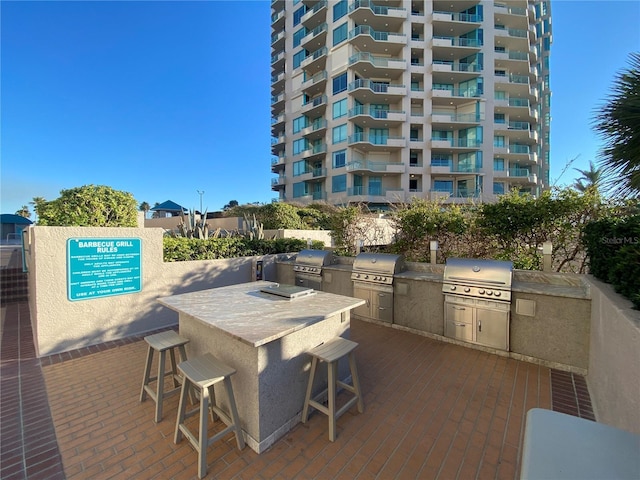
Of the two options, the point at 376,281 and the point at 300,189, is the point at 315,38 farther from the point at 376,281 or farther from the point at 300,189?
the point at 376,281

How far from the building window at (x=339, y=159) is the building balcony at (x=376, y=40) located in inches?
431

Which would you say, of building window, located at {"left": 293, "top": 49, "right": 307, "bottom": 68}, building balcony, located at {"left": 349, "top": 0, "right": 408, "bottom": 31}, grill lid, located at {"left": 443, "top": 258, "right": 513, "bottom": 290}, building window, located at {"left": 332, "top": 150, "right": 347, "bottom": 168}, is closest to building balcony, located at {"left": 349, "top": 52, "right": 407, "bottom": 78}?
building balcony, located at {"left": 349, "top": 0, "right": 408, "bottom": 31}

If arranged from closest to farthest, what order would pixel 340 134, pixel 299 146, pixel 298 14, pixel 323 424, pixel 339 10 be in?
pixel 323 424 < pixel 339 10 < pixel 340 134 < pixel 298 14 < pixel 299 146

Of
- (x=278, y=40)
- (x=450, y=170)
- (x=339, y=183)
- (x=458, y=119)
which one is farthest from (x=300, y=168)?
(x=458, y=119)

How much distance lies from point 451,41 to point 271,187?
26.7 m

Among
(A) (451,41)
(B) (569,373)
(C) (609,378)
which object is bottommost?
(B) (569,373)

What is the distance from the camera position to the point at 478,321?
443 cm

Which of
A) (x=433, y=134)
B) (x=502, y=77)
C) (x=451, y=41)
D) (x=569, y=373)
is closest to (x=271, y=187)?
(x=433, y=134)

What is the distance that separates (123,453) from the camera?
2.46 meters

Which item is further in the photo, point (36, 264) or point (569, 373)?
point (36, 264)

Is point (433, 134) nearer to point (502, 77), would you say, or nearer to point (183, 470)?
point (502, 77)

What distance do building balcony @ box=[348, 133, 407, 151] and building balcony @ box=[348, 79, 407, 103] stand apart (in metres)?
3.75

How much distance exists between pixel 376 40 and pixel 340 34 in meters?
3.91

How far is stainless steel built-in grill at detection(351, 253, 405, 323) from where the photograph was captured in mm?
5480
